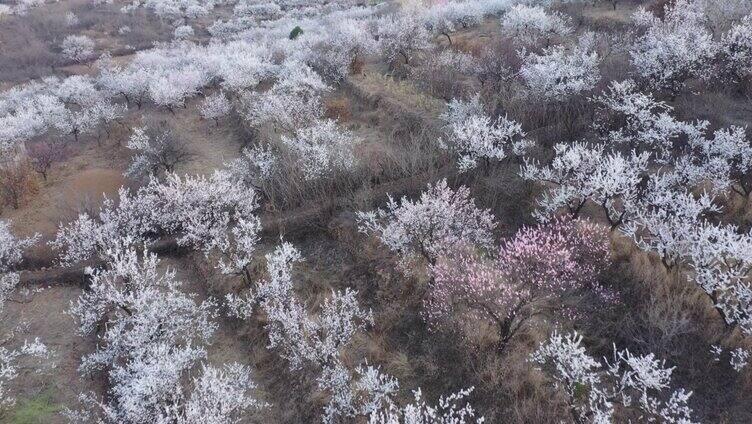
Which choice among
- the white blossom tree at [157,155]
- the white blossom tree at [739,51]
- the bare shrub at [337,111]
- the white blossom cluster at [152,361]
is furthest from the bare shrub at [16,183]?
the white blossom tree at [739,51]

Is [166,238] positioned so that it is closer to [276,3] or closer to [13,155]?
[13,155]

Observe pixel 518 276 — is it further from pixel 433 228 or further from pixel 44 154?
pixel 44 154

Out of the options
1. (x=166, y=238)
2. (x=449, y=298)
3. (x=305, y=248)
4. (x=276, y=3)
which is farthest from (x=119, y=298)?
(x=276, y=3)

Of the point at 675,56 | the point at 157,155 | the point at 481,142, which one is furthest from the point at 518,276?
the point at 157,155

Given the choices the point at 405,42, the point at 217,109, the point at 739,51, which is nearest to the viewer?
the point at 739,51

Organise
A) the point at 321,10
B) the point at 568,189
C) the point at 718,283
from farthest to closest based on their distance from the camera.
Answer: the point at 321,10
the point at 568,189
the point at 718,283

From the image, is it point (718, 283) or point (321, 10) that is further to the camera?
point (321, 10)

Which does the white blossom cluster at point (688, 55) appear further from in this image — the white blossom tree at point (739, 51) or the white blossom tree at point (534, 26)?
the white blossom tree at point (534, 26)

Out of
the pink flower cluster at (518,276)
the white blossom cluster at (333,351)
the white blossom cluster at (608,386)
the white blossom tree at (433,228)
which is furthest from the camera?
the white blossom tree at (433,228)
